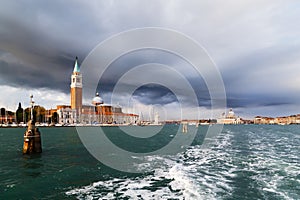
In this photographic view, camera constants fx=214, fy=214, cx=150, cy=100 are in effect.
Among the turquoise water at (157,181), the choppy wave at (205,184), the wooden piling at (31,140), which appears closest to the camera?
the choppy wave at (205,184)

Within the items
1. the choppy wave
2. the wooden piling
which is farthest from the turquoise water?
the wooden piling

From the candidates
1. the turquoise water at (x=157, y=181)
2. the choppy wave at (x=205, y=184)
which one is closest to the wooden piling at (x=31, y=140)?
the turquoise water at (x=157, y=181)

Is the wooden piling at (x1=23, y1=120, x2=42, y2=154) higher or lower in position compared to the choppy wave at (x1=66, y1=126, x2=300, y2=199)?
higher

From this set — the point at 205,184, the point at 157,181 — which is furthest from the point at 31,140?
the point at 205,184

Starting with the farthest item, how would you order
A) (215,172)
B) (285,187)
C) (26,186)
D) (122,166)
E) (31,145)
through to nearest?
(31,145)
(122,166)
(215,172)
(26,186)
(285,187)

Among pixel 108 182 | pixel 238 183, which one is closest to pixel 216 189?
pixel 238 183

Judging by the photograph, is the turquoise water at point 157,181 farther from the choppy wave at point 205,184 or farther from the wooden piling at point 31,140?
the wooden piling at point 31,140

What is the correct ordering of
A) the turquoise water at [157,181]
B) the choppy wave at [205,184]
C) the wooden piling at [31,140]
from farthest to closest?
the wooden piling at [31,140], the turquoise water at [157,181], the choppy wave at [205,184]

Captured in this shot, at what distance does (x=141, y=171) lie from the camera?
23.3 m

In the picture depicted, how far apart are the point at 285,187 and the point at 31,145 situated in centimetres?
3421

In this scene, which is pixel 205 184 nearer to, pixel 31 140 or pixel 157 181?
pixel 157 181

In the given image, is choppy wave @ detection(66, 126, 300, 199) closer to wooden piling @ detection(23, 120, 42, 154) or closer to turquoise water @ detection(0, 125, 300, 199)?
turquoise water @ detection(0, 125, 300, 199)

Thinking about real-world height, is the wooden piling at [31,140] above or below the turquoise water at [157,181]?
above

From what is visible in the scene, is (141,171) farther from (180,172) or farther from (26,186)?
(26,186)
